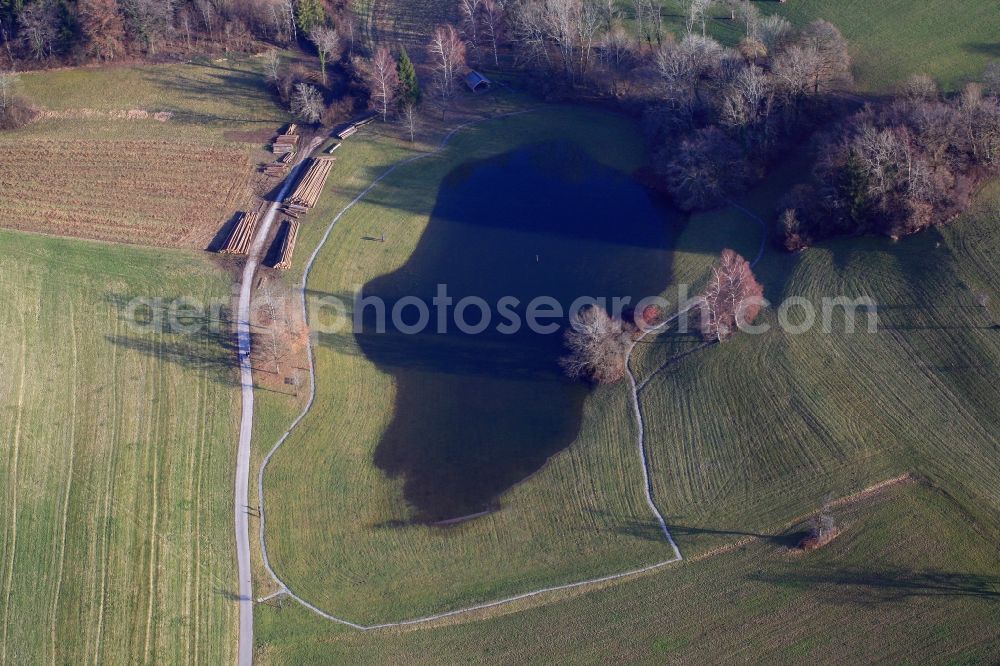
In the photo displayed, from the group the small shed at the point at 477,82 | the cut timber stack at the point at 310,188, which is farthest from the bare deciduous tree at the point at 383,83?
the cut timber stack at the point at 310,188

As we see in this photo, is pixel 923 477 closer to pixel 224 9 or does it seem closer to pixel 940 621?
pixel 940 621

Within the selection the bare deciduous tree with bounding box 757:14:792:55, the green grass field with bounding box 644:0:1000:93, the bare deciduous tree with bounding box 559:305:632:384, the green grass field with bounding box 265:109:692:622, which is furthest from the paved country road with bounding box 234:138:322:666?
the green grass field with bounding box 644:0:1000:93

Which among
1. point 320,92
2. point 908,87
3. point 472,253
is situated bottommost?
point 472,253

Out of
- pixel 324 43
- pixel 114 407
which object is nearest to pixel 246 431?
pixel 114 407

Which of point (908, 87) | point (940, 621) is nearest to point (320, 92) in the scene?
point (908, 87)

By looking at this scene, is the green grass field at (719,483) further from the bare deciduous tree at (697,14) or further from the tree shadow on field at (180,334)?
the bare deciduous tree at (697,14)

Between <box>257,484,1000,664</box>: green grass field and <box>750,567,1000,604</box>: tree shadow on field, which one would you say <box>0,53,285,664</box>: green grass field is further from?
<box>750,567,1000,604</box>: tree shadow on field
